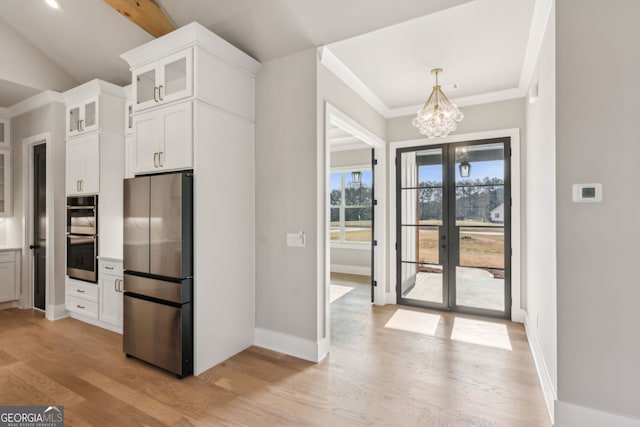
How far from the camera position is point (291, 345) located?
9.85ft

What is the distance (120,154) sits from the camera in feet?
12.8

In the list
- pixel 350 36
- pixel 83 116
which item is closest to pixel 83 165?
pixel 83 116

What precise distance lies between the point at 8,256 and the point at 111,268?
93.9 inches

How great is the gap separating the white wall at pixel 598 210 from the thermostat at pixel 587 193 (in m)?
0.03

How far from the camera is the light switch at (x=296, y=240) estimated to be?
296cm

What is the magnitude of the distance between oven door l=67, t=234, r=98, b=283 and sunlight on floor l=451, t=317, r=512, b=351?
14.2 ft

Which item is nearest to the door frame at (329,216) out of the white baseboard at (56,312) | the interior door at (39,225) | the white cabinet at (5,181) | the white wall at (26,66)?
the white baseboard at (56,312)

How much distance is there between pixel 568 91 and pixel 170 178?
2.95m

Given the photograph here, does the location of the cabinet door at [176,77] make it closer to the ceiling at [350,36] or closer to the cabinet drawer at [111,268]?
the ceiling at [350,36]

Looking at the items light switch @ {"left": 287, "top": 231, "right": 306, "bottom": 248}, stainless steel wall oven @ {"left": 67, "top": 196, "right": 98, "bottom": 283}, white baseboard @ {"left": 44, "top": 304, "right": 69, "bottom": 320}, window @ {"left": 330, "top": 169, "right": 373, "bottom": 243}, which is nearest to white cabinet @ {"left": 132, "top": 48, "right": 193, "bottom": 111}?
light switch @ {"left": 287, "top": 231, "right": 306, "bottom": 248}

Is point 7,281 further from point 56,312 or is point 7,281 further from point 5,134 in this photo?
point 5,134

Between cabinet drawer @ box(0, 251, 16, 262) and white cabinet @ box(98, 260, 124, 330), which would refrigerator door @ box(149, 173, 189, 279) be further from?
cabinet drawer @ box(0, 251, 16, 262)

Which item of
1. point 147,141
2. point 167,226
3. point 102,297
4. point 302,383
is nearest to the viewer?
point 302,383

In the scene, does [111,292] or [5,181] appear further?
[5,181]
